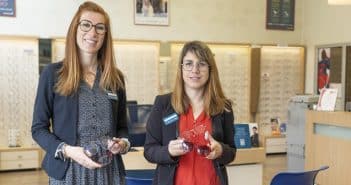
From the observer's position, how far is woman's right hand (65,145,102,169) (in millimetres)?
1552

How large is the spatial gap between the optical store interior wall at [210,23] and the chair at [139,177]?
4.61 m

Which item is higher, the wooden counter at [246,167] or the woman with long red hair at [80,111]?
the woman with long red hair at [80,111]

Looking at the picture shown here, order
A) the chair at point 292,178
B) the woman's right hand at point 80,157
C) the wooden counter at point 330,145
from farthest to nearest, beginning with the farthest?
the wooden counter at point 330,145 → the chair at point 292,178 → the woman's right hand at point 80,157

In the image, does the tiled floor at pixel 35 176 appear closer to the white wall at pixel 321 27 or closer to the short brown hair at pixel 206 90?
the white wall at pixel 321 27

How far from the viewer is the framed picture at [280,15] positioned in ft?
28.0

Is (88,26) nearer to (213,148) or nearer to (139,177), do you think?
(213,148)

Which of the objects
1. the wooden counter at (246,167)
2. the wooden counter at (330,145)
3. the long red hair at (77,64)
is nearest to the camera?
the long red hair at (77,64)

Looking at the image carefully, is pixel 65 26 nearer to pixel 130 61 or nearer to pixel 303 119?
pixel 130 61

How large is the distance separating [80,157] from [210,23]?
674 centimetres

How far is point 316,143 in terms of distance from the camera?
17.2ft

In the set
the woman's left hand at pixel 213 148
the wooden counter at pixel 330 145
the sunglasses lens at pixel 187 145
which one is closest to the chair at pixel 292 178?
the woman's left hand at pixel 213 148

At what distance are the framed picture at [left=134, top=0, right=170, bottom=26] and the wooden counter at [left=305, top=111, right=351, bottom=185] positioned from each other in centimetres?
345

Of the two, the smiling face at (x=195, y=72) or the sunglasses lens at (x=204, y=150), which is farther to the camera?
the smiling face at (x=195, y=72)

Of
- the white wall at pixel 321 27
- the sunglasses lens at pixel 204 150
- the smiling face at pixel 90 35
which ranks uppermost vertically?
the white wall at pixel 321 27
